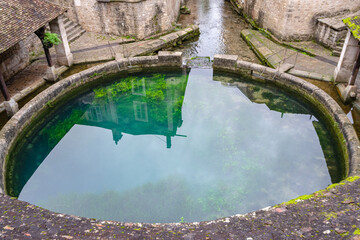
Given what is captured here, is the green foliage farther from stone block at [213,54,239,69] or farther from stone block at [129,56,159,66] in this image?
stone block at [213,54,239,69]

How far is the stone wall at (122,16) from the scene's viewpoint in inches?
551

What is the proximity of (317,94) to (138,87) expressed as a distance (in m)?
6.58

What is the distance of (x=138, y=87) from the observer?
1213 centimetres

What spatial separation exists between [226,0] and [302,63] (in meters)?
12.5

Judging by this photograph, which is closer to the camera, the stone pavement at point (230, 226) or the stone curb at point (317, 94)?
the stone pavement at point (230, 226)

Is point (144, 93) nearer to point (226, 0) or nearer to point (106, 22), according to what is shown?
point (106, 22)

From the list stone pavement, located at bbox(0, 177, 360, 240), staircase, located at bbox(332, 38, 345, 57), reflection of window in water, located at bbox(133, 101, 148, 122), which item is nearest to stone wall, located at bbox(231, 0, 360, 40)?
staircase, located at bbox(332, 38, 345, 57)

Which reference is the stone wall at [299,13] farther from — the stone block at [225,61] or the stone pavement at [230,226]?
the stone pavement at [230,226]

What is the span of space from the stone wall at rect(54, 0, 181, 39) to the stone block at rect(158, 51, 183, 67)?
2.79m

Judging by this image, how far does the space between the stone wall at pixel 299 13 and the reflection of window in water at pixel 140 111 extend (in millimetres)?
7389

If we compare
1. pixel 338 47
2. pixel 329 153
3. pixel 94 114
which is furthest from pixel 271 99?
pixel 94 114

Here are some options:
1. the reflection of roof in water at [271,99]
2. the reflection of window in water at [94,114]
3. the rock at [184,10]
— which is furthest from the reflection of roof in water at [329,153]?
the rock at [184,10]

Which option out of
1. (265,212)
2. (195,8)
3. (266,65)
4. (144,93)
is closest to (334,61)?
(266,65)

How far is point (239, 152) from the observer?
29.3 feet
